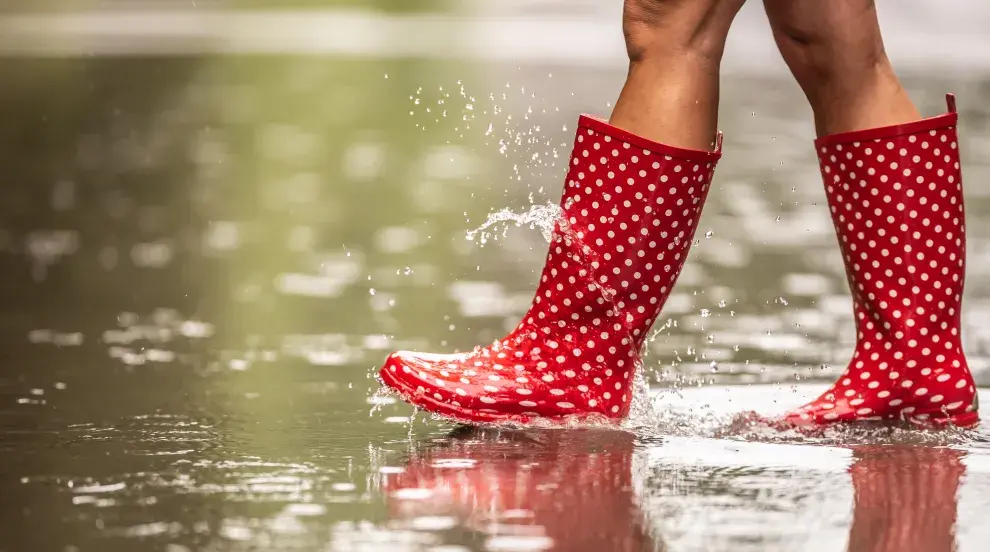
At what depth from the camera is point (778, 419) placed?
1530 mm

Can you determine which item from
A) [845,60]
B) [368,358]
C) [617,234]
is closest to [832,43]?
[845,60]

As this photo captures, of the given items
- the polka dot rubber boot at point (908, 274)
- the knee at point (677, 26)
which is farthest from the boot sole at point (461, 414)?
the knee at point (677, 26)

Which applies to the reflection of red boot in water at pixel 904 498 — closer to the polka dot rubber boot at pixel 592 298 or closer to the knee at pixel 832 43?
the polka dot rubber boot at pixel 592 298

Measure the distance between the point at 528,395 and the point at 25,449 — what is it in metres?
0.47

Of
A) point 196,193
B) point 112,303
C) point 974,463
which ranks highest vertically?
point 196,193

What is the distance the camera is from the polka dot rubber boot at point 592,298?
4.96 feet

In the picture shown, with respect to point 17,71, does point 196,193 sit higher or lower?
lower

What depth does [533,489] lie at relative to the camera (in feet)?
4.00

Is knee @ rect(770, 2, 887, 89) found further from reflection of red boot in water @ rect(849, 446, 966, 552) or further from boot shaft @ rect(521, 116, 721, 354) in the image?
reflection of red boot in water @ rect(849, 446, 966, 552)

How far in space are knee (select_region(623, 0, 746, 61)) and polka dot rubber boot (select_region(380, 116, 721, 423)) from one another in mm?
91

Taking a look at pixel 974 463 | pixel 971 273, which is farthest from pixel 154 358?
pixel 971 273

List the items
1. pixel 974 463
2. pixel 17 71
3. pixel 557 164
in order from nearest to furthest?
pixel 974 463, pixel 557 164, pixel 17 71

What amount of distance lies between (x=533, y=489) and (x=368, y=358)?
748 mm

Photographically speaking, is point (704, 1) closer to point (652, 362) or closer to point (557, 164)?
point (652, 362)
